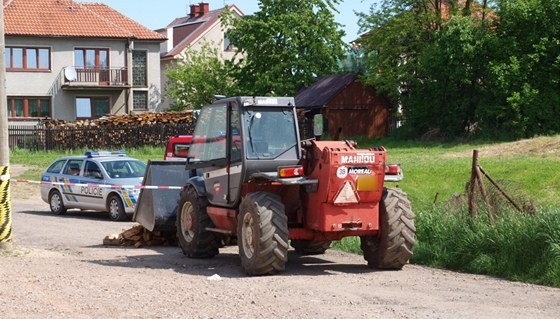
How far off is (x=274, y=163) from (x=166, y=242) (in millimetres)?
4695

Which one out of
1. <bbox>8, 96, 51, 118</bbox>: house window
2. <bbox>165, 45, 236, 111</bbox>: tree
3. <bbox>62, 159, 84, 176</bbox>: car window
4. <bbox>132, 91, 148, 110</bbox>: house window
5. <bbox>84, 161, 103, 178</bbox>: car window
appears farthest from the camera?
<bbox>165, 45, 236, 111</bbox>: tree

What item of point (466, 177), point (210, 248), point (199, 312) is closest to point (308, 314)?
point (199, 312)

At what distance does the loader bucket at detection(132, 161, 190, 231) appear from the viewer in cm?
1730

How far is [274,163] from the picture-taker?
46.1 feet

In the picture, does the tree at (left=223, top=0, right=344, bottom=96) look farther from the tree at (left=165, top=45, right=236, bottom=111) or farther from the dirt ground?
the dirt ground

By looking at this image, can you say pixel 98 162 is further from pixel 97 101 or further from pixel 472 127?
pixel 97 101

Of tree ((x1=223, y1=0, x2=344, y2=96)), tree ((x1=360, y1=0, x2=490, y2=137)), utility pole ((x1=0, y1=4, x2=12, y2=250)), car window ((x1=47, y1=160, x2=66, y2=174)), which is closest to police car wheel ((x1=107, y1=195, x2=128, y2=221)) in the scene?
car window ((x1=47, y1=160, x2=66, y2=174))

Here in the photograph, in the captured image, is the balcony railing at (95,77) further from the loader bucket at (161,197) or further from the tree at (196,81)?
the loader bucket at (161,197)

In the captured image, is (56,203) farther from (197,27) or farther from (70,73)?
(197,27)

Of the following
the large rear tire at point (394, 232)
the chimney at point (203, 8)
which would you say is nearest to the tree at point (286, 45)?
the chimney at point (203, 8)

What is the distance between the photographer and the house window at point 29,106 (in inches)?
2279

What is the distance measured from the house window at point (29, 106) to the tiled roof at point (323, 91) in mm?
15105

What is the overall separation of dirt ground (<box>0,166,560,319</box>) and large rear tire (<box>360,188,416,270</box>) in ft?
0.72

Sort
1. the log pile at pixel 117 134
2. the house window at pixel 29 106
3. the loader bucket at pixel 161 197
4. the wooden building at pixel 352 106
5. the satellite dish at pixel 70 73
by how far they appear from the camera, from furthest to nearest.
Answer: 1. the satellite dish at pixel 70 73
2. the house window at pixel 29 106
3. the wooden building at pixel 352 106
4. the log pile at pixel 117 134
5. the loader bucket at pixel 161 197
